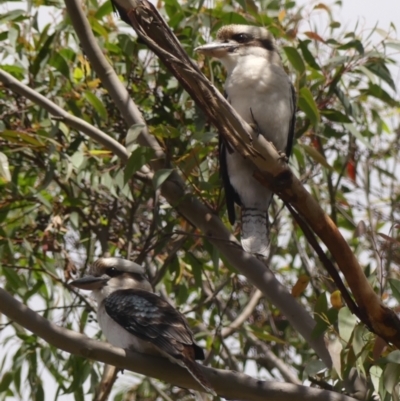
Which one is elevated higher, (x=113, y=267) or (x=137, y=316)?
(x=113, y=267)

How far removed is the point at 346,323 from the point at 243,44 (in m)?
1.16

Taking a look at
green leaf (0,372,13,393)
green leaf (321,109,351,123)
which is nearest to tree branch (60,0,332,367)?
green leaf (321,109,351,123)

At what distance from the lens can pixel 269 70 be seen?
3195mm

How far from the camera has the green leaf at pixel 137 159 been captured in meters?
2.78

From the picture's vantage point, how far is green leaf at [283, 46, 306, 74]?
3.07 metres

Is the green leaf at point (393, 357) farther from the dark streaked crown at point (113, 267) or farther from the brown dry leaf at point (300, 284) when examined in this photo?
the dark streaked crown at point (113, 267)

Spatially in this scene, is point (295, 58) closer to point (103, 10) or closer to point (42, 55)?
point (103, 10)

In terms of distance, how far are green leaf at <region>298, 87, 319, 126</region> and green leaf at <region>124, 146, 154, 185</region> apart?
542 millimetres

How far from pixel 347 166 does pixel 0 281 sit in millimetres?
1405

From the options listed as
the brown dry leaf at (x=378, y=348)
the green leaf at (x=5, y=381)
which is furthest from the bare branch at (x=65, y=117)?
the green leaf at (x=5, y=381)

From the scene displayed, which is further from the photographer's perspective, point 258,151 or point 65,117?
point 65,117

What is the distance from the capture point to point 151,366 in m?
2.42

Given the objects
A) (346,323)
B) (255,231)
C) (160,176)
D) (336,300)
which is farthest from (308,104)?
(346,323)

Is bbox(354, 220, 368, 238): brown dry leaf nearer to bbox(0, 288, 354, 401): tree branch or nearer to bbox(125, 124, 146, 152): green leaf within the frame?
bbox(0, 288, 354, 401): tree branch
